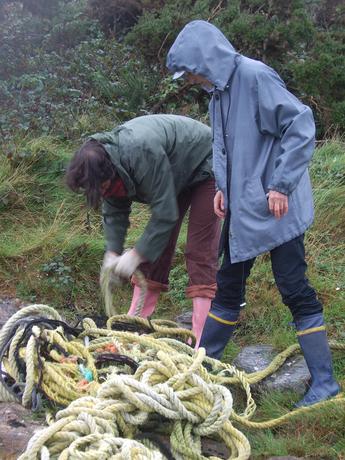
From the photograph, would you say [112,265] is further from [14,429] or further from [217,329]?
[14,429]

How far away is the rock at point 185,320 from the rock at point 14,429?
1.66m

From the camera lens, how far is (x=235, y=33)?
8336mm

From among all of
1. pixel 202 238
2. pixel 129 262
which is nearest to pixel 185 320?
pixel 202 238

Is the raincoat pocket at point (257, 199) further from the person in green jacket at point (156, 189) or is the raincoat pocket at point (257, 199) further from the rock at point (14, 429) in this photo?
the rock at point (14, 429)

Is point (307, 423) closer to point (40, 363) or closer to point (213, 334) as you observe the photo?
point (213, 334)

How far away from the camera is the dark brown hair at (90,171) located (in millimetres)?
3428

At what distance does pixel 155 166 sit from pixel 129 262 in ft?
1.82

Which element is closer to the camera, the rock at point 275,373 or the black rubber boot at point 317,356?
the black rubber boot at point 317,356

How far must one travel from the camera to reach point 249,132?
324 cm

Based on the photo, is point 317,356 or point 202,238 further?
point 202,238

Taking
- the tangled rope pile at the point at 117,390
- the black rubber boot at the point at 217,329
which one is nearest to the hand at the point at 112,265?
the tangled rope pile at the point at 117,390

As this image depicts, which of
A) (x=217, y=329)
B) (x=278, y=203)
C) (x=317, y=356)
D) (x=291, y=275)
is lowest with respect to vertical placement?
(x=217, y=329)

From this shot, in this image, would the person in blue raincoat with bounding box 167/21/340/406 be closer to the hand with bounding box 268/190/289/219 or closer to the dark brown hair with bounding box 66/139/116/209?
the hand with bounding box 268/190/289/219

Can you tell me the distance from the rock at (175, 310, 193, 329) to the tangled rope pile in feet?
2.96
